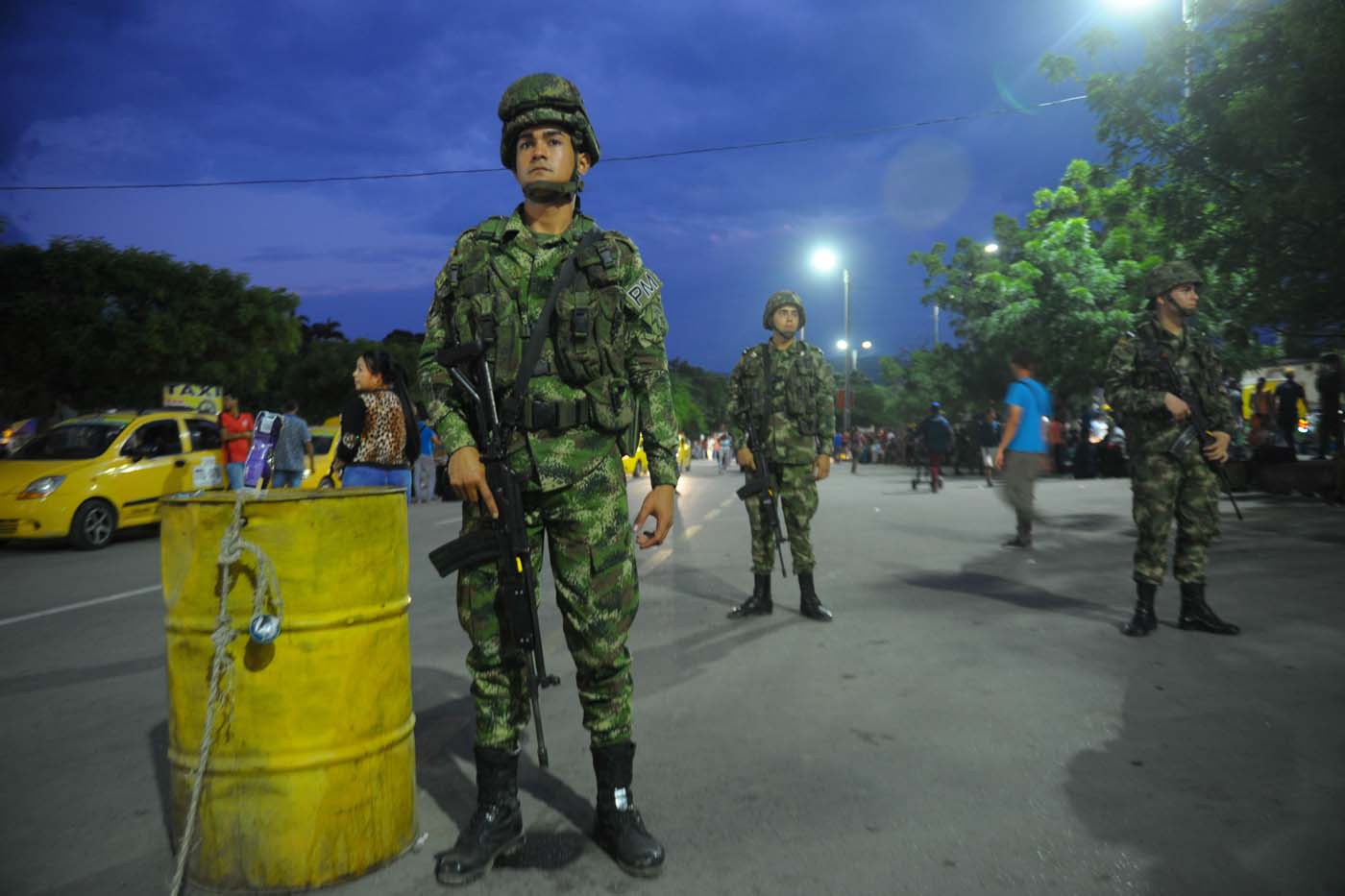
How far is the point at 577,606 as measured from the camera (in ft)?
9.73

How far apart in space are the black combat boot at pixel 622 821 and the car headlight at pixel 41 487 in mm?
10829

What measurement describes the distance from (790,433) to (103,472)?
30.3 ft

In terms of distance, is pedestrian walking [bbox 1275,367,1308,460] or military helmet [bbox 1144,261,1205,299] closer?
military helmet [bbox 1144,261,1205,299]

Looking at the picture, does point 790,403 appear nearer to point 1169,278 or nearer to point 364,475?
point 1169,278

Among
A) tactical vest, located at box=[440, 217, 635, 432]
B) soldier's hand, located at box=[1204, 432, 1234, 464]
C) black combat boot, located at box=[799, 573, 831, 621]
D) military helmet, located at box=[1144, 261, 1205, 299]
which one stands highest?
military helmet, located at box=[1144, 261, 1205, 299]

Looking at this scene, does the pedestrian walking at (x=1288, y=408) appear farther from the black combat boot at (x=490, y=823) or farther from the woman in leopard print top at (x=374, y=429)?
the black combat boot at (x=490, y=823)

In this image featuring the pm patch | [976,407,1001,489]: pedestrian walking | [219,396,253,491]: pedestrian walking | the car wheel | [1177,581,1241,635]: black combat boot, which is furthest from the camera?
[976,407,1001,489]: pedestrian walking

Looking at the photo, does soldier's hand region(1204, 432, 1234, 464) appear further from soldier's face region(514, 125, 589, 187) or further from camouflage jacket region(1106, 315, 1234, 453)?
soldier's face region(514, 125, 589, 187)

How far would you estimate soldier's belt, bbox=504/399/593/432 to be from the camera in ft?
9.59

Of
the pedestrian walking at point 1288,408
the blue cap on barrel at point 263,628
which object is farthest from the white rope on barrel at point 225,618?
the pedestrian walking at point 1288,408

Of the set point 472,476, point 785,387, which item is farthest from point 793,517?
point 472,476

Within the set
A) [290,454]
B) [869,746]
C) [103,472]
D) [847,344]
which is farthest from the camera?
[847,344]

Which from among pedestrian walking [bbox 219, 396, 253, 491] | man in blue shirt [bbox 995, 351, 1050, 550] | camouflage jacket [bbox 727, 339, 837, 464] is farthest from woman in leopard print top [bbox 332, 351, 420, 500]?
pedestrian walking [bbox 219, 396, 253, 491]

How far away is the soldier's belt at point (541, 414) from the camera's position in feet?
9.59
